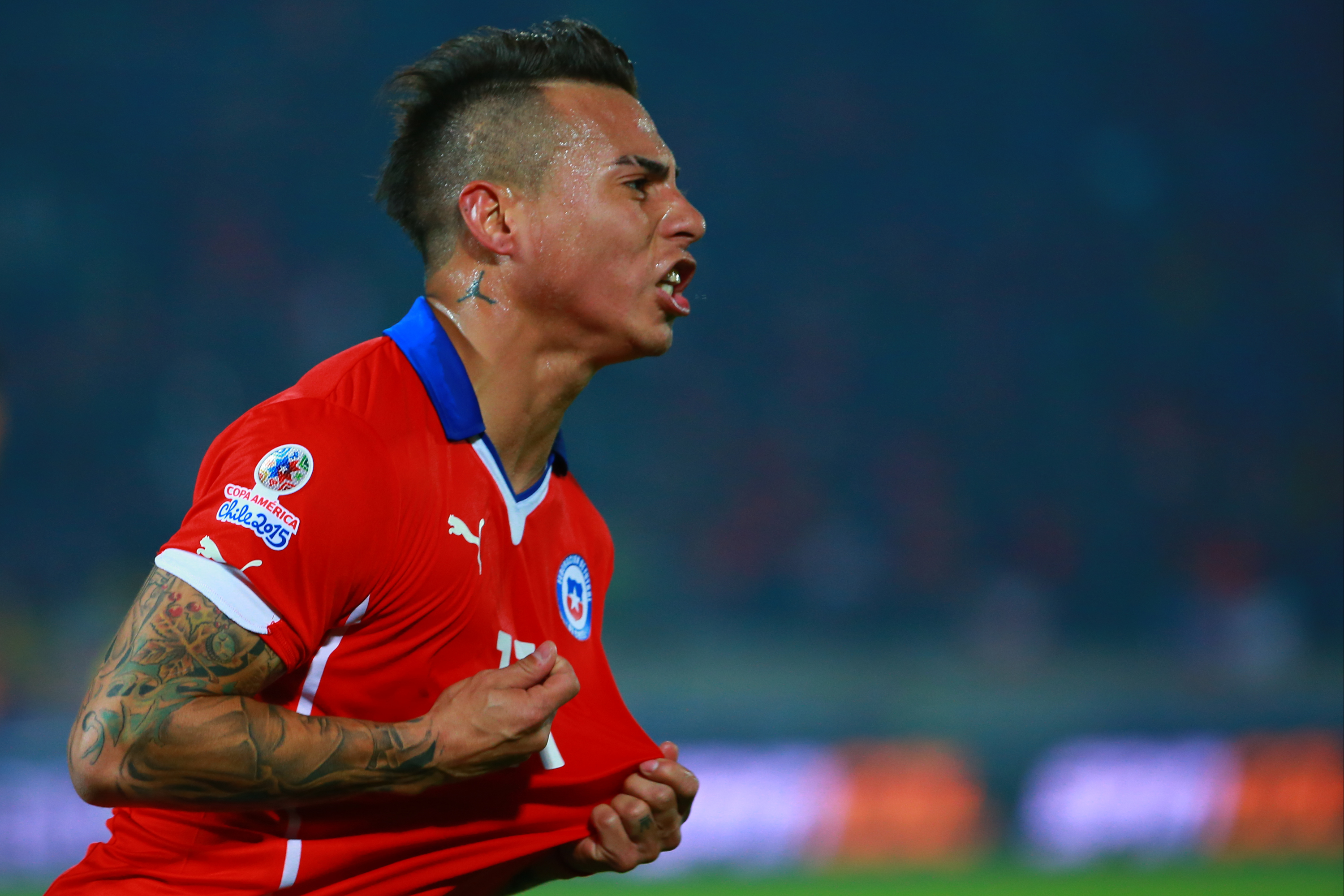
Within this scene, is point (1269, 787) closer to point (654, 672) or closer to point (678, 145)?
point (654, 672)

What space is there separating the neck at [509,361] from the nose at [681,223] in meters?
0.27

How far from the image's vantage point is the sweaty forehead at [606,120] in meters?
2.18

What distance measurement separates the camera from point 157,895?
1.79m

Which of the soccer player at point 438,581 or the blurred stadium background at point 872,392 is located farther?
the blurred stadium background at point 872,392

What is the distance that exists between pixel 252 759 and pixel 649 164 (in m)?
1.21

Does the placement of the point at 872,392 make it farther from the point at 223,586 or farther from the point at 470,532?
the point at 223,586

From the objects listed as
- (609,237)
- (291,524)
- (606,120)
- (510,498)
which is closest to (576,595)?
(510,498)

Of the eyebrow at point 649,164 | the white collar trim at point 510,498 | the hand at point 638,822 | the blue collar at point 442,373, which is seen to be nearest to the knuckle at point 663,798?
the hand at point 638,822

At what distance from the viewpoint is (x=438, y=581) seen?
72.4 inches

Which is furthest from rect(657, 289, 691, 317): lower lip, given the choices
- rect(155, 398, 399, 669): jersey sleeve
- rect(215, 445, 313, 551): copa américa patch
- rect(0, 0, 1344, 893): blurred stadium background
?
rect(0, 0, 1344, 893): blurred stadium background

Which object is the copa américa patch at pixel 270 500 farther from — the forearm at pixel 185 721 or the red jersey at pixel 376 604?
the forearm at pixel 185 721

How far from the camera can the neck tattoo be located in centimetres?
216

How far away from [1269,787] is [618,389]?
518cm

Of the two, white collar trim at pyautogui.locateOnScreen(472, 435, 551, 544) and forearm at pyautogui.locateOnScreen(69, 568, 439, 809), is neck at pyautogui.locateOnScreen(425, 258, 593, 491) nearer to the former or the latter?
white collar trim at pyautogui.locateOnScreen(472, 435, 551, 544)
